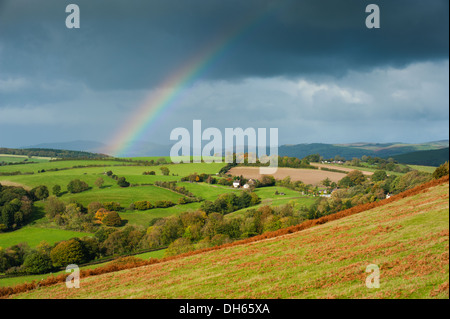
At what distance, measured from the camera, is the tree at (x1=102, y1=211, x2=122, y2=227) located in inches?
2653

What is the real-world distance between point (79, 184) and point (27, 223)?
68.7 ft

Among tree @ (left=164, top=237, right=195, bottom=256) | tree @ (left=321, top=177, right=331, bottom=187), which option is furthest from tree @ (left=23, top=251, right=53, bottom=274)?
tree @ (left=321, top=177, right=331, bottom=187)

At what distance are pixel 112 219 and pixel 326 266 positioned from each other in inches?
2384

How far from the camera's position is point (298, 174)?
101 meters

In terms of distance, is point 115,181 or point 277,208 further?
point 115,181

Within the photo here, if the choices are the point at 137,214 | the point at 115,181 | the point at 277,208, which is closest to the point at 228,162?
the point at 115,181

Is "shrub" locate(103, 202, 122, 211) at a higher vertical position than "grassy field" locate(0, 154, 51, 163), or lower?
lower

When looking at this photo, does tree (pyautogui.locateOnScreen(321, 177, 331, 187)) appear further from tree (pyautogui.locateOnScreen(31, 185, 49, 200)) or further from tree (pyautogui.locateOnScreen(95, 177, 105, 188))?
tree (pyautogui.locateOnScreen(31, 185, 49, 200))

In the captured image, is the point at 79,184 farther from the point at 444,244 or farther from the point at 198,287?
the point at 444,244

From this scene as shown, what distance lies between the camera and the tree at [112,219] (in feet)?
221

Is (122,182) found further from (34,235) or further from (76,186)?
(34,235)

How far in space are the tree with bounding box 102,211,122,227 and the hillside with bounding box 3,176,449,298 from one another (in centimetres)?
4593
